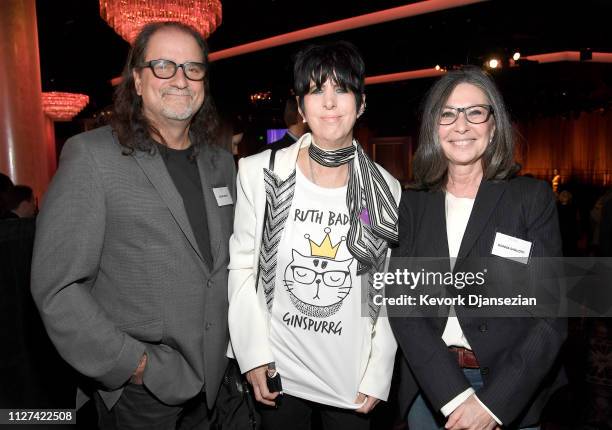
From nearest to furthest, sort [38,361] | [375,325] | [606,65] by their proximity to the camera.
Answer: [375,325] → [38,361] → [606,65]

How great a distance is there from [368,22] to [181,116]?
20.5 ft

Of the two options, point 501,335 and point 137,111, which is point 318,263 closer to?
point 501,335

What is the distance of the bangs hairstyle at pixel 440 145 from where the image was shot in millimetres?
1742

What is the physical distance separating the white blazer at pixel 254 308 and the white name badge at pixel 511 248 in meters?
0.47

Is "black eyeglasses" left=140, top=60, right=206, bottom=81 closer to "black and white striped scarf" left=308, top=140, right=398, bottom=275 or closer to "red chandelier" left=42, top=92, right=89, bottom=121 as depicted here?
"black and white striped scarf" left=308, top=140, right=398, bottom=275

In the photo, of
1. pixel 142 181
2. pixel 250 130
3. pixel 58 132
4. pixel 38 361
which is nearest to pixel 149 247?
pixel 142 181

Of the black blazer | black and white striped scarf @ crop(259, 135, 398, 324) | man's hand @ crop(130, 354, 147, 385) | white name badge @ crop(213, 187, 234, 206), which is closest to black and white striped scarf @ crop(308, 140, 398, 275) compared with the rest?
black and white striped scarf @ crop(259, 135, 398, 324)

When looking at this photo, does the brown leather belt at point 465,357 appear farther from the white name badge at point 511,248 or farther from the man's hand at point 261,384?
the man's hand at point 261,384

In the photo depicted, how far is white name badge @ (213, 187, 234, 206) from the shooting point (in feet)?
6.23

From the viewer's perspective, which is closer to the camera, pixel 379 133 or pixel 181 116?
pixel 181 116

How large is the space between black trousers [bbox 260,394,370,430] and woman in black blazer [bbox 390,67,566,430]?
191 mm

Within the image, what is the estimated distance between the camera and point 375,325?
5.90ft

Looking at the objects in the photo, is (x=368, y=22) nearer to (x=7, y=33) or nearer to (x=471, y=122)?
(x=7, y=33)

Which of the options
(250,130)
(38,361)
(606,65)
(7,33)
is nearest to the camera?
(38,361)
